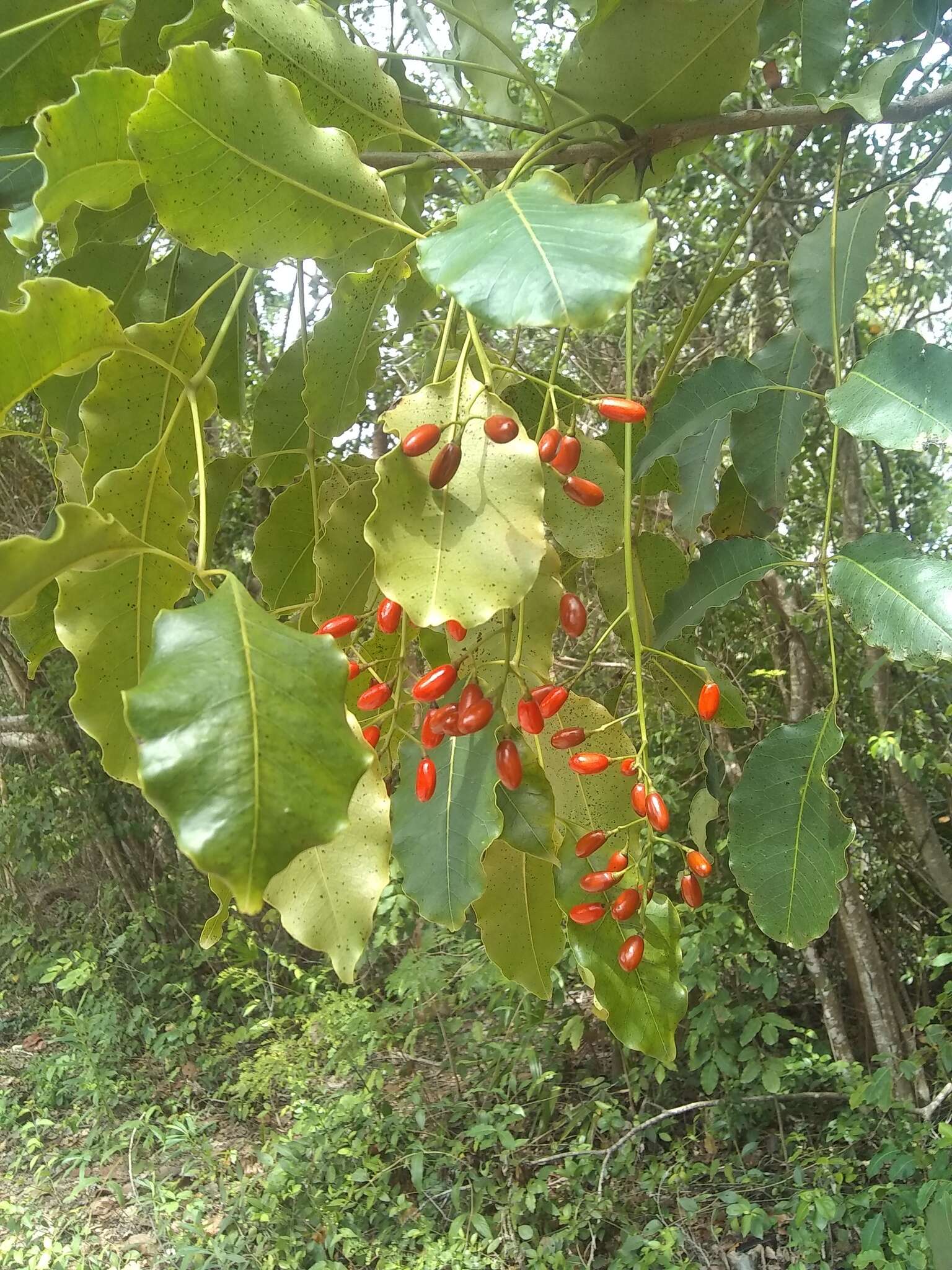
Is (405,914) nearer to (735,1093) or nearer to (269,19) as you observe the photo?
(735,1093)

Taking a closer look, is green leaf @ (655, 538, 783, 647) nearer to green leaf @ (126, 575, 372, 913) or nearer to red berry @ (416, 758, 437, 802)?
red berry @ (416, 758, 437, 802)

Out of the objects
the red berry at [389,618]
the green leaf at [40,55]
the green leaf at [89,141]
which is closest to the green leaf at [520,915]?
the red berry at [389,618]

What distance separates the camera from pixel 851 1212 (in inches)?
72.5

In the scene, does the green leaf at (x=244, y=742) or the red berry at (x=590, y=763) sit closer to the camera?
the green leaf at (x=244, y=742)

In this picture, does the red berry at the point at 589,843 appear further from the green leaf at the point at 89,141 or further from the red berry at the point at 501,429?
the green leaf at the point at 89,141

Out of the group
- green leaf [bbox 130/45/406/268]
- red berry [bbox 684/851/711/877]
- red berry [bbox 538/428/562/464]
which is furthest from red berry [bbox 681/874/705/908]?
green leaf [bbox 130/45/406/268]

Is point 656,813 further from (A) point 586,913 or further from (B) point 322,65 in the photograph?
(B) point 322,65

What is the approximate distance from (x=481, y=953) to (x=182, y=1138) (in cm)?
100

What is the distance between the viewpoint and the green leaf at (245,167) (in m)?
0.38

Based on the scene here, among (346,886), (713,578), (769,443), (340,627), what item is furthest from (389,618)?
(769,443)

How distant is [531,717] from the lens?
0.43 m

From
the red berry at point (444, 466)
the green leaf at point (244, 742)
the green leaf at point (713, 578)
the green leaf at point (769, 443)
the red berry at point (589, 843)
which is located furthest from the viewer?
the green leaf at point (769, 443)

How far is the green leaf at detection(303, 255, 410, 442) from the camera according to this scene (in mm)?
483

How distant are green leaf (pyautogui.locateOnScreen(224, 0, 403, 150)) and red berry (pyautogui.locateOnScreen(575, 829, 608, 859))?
38 cm
